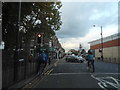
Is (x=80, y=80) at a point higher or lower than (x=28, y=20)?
lower

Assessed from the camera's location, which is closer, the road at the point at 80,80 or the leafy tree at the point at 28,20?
the road at the point at 80,80

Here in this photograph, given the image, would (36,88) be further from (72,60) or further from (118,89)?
(72,60)

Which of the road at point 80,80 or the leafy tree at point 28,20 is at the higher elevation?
the leafy tree at point 28,20

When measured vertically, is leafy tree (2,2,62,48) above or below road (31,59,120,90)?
above

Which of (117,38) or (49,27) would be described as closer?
(49,27)

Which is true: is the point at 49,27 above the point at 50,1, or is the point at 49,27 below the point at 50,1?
below

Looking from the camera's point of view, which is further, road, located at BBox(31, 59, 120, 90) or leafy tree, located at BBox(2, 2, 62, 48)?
leafy tree, located at BBox(2, 2, 62, 48)

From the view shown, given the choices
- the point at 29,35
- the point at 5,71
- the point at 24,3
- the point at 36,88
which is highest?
the point at 24,3

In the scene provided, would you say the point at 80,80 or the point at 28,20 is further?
the point at 28,20

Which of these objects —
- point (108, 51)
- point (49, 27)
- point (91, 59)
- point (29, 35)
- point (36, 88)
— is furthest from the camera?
point (108, 51)

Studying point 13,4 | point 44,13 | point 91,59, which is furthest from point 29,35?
point 13,4

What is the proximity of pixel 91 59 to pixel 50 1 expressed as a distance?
20.0 ft

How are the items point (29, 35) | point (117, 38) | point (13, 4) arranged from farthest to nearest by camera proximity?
point (117, 38)
point (29, 35)
point (13, 4)

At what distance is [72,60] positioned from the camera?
55.8 metres
